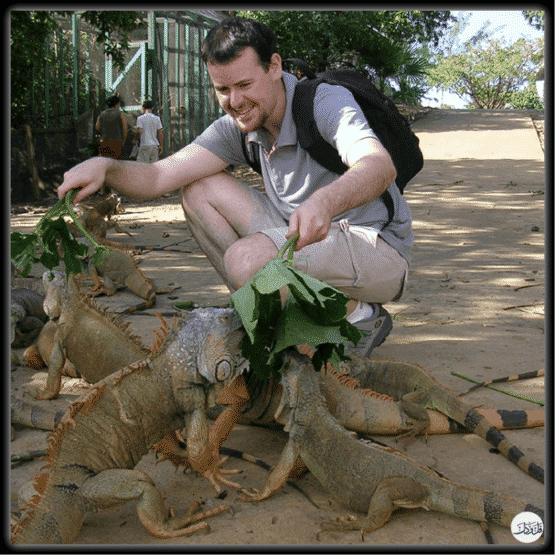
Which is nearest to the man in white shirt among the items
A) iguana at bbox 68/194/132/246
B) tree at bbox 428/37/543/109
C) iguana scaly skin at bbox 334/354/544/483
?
iguana scaly skin at bbox 334/354/544/483

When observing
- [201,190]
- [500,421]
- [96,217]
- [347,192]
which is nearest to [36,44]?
[96,217]

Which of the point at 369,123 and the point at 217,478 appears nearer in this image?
the point at 217,478

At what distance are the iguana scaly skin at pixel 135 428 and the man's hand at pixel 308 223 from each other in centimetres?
49

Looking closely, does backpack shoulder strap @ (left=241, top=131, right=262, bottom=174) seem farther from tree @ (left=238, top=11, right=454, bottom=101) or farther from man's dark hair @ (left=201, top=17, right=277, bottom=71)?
tree @ (left=238, top=11, right=454, bottom=101)

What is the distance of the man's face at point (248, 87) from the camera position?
11.7 feet

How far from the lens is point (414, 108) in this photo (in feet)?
89.5

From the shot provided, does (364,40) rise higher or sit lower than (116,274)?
higher

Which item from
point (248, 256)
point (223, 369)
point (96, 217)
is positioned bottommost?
point (223, 369)

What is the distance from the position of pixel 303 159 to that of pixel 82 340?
5.53 ft

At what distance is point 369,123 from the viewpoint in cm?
388

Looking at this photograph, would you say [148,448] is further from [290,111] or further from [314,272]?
[290,111]

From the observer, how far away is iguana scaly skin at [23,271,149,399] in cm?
389

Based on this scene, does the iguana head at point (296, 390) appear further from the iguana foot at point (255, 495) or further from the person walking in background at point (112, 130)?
the person walking in background at point (112, 130)

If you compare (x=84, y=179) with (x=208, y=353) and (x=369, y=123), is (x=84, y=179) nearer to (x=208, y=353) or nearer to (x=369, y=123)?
(x=208, y=353)
